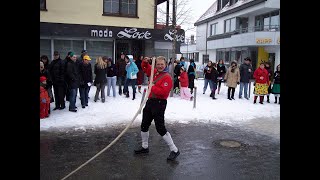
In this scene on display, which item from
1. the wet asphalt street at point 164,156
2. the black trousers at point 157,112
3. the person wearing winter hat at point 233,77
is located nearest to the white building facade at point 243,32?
the person wearing winter hat at point 233,77

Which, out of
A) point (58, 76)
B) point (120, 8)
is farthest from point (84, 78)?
point (120, 8)

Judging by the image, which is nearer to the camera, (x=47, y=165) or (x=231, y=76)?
(x=47, y=165)

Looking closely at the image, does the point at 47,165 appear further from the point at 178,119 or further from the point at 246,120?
the point at 246,120

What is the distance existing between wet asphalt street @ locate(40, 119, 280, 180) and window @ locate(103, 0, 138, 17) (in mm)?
10934

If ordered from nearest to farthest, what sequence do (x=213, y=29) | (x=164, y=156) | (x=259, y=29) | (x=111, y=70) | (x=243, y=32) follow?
1. (x=164, y=156)
2. (x=111, y=70)
3. (x=259, y=29)
4. (x=243, y=32)
5. (x=213, y=29)

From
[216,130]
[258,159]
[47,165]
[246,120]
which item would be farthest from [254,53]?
[47,165]

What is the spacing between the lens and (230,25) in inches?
1259

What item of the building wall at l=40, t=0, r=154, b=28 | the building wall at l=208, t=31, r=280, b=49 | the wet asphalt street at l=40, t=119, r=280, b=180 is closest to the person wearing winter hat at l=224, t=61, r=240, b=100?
the wet asphalt street at l=40, t=119, r=280, b=180

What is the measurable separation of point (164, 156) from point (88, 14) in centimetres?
1316

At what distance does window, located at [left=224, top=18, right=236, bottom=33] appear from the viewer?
3122 cm

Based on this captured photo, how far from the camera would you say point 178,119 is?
9.75m

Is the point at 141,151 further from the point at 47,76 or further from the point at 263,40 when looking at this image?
the point at 263,40
